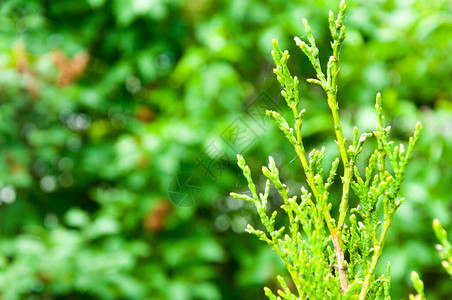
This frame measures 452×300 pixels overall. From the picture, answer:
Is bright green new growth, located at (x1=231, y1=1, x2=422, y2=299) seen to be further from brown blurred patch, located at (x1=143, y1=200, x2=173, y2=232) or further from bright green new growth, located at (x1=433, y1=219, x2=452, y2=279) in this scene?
brown blurred patch, located at (x1=143, y1=200, x2=173, y2=232)

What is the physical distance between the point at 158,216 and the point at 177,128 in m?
0.40

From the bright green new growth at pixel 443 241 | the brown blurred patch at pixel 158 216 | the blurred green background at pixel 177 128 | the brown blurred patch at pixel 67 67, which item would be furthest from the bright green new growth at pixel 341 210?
the brown blurred patch at pixel 67 67

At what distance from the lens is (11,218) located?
2365mm

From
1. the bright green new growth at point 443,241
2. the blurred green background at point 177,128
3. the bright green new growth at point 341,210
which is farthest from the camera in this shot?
the blurred green background at point 177,128

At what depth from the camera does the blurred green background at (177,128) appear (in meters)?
2.04

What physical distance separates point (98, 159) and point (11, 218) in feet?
1.57

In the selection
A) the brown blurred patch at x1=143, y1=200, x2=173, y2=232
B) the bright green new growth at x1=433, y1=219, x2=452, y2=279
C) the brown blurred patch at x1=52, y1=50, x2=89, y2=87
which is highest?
the brown blurred patch at x1=52, y1=50, x2=89, y2=87

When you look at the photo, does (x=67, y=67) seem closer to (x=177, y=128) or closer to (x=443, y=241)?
(x=177, y=128)

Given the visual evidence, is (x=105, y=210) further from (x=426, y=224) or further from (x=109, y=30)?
(x=426, y=224)

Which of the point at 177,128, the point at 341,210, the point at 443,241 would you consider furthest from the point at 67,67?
the point at 443,241

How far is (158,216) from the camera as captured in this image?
2217 mm

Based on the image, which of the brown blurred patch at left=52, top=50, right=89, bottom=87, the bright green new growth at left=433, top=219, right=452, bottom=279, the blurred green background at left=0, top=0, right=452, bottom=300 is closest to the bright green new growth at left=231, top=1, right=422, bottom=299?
the bright green new growth at left=433, top=219, right=452, bottom=279

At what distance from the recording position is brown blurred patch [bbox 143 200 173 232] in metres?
2.21

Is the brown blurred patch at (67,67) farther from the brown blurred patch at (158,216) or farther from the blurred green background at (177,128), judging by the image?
the brown blurred patch at (158,216)
